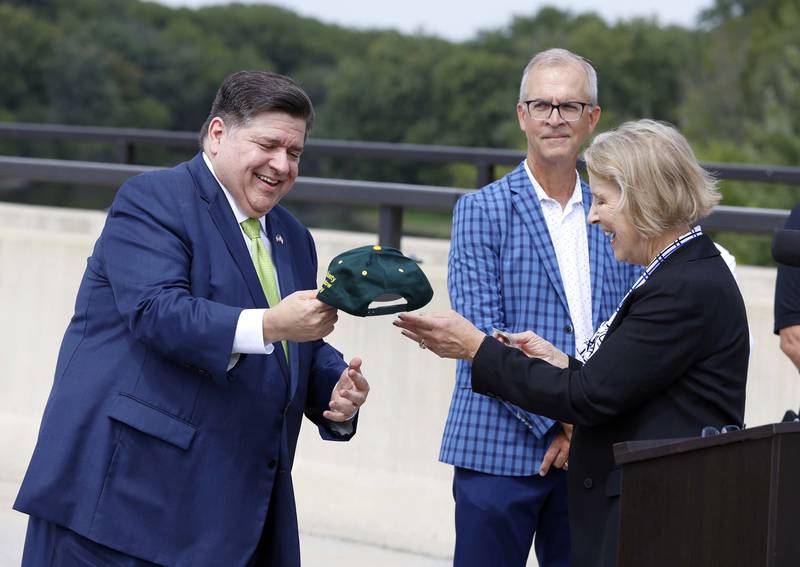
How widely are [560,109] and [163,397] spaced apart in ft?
5.57

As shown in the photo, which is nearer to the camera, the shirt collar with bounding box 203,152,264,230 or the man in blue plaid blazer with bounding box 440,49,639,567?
the shirt collar with bounding box 203,152,264,230

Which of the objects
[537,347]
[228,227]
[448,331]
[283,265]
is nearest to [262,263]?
[283,265]

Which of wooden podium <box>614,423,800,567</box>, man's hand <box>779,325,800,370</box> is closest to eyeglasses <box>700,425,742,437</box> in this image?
wooden podium <box>614,423,800,567</box>

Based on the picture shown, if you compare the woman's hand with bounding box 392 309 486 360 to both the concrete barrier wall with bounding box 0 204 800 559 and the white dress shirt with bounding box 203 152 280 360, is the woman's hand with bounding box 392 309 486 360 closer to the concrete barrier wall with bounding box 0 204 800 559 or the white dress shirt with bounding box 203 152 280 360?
the white dress shirt with bounding box 203 152 280 360

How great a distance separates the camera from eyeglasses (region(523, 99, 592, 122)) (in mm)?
4059

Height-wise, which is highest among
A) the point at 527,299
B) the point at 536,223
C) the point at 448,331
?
the point at 536,223

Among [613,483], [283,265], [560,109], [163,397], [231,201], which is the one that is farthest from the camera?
[560,109]

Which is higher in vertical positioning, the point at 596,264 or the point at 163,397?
the point at 596,264

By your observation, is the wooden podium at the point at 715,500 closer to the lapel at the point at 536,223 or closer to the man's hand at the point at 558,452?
the man's hand at the point at 558,452

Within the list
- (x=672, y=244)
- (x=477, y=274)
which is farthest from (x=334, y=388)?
(x=672, y=244)

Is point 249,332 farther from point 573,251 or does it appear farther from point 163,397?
point 573,251

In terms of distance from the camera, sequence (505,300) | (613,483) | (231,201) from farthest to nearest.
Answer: (505,300) → (231,201) → (613,483)

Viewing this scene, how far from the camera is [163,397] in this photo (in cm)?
307

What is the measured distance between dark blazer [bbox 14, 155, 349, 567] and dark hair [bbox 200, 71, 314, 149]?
0.18 meters
